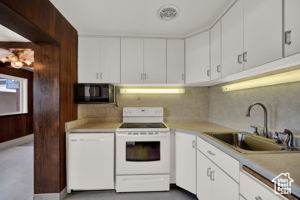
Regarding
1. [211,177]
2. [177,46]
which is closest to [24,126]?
[177,46]

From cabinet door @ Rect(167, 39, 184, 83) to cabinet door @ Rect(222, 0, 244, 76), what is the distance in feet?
2.51

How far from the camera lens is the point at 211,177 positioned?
143cm

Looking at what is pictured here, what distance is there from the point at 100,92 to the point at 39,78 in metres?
0.77

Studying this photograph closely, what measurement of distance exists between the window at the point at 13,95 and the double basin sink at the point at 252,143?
5478 millimetres

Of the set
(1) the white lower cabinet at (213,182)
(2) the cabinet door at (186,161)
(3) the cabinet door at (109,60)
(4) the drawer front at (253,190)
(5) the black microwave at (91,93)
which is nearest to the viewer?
(4) the drawer front at (253,190)

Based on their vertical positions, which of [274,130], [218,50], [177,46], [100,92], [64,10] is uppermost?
[64,10]

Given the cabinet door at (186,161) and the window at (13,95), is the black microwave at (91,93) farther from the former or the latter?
the window at (13,95)

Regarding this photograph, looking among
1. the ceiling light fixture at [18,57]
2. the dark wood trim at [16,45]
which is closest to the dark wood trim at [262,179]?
the dark wood trim at [16,45]

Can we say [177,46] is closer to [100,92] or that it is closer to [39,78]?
[100,92]

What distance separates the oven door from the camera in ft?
6.64

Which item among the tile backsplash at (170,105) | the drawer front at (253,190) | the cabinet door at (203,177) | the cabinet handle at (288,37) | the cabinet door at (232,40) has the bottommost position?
the cabinet door at (203,177)

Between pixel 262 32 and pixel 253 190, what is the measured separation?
1122 millimetres

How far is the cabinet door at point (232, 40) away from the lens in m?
1.39

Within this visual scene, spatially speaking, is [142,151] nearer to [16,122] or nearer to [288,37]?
[288,37]
